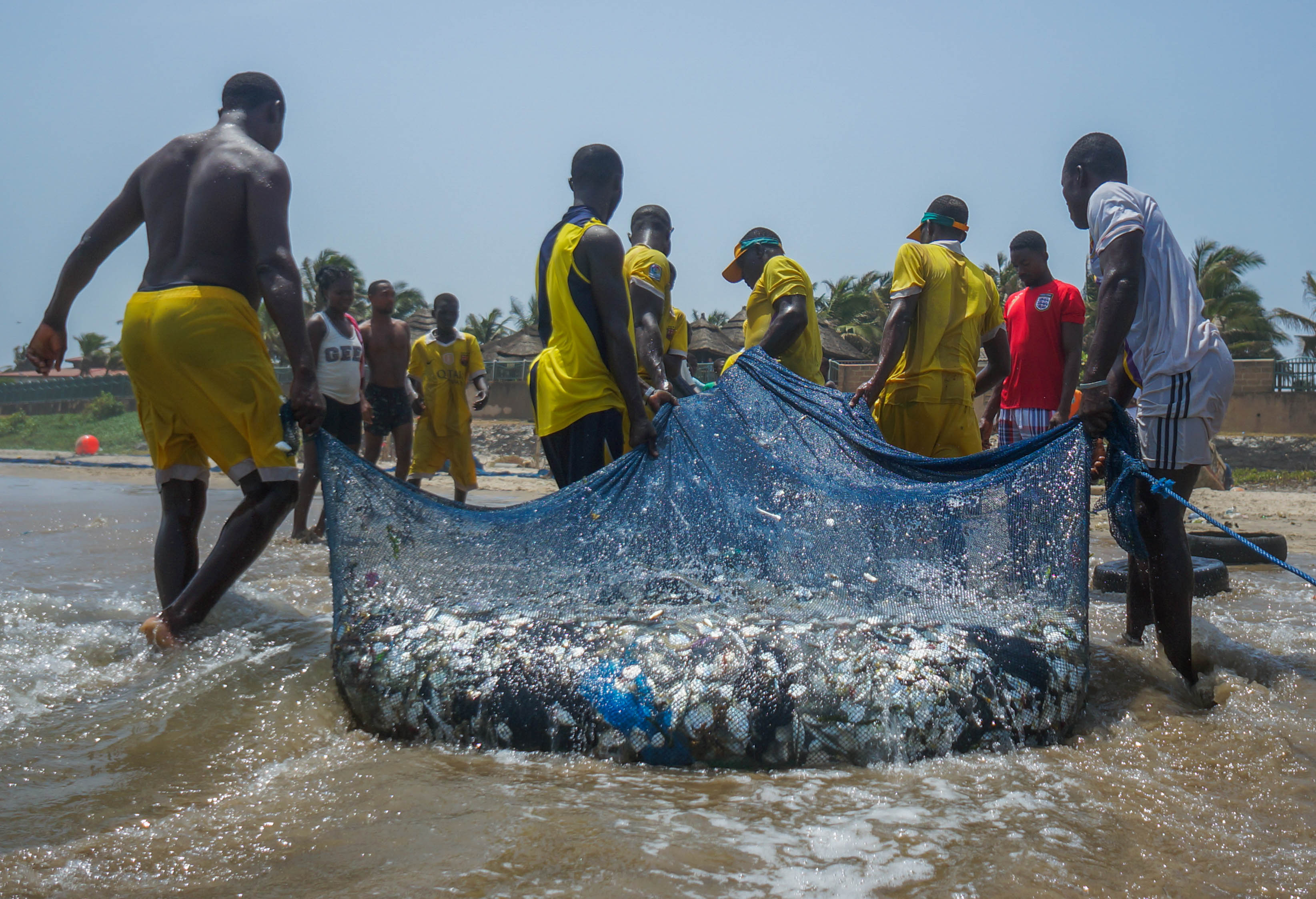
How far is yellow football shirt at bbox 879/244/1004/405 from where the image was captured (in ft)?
14.2

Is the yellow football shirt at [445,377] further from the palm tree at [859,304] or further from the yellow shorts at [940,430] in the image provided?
the palm tree at [859,304]

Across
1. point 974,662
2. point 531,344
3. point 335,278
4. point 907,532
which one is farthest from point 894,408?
point 531,344

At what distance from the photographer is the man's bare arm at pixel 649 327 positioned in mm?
4457

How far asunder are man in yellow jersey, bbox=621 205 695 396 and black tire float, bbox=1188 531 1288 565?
2.92m

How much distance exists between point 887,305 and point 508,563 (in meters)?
A: 34.7

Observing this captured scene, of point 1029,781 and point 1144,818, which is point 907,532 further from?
point 1144,818

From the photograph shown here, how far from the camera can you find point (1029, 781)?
7.11 ft

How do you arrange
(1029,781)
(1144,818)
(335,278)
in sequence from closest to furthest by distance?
(1144,818), (1029,781), (335,278)

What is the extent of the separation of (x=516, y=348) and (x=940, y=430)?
27.9 meters

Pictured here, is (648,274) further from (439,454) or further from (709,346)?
(709,346)

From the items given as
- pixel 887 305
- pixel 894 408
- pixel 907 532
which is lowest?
pixel 907 532

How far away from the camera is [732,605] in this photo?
2680mm

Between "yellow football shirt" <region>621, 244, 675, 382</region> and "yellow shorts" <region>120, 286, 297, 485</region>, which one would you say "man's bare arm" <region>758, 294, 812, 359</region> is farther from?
"yellow shorts" <region>120, 286, 297, 485</region>

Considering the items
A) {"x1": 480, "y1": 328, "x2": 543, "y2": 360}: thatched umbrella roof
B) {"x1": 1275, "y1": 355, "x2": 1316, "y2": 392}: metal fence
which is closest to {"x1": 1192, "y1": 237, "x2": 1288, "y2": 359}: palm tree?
{"x1": 1275, "y1": 355, "x2": 1316, "y2": 392}: metal fence
